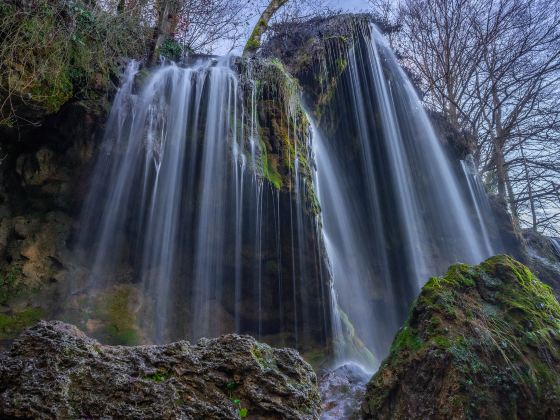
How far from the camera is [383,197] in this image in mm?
10219

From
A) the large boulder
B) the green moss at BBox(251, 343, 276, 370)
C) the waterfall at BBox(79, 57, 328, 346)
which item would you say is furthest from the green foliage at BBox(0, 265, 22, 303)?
the green moss at BBox(251, 343, 276, 370)

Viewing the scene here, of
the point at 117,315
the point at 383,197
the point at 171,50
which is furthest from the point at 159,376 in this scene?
the point at 171,50

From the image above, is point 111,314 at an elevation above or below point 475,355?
above

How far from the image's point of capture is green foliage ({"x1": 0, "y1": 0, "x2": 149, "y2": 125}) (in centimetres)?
492

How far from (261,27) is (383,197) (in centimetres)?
673

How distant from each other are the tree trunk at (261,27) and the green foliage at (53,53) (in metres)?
4.97

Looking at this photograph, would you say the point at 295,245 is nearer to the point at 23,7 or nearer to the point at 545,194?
the point at 23,7

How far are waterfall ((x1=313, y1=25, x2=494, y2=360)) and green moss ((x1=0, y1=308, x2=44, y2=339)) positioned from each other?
5579mm

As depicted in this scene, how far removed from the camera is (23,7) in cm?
504

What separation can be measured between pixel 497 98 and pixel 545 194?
3.96m

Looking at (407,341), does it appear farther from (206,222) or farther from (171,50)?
(171,50)

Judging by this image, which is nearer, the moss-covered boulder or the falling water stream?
the moss-covered boulder

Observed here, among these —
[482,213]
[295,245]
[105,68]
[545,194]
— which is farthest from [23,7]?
[545,194]

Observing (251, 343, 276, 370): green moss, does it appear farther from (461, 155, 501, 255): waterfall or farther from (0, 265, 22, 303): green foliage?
(461, 155, 501, 255): waterfall
